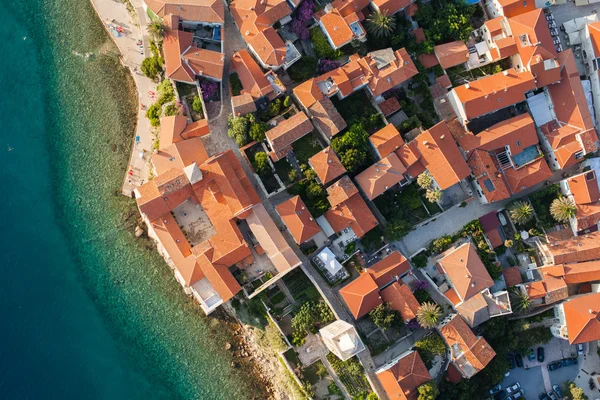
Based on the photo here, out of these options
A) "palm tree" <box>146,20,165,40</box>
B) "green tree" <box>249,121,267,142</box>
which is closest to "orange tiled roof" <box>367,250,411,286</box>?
"green tree" <box>249,121,267,142</box>

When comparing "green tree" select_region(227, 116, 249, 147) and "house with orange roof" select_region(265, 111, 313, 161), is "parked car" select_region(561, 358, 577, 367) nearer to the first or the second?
"house with orange roof" select_region(265, 111, 313, 161)

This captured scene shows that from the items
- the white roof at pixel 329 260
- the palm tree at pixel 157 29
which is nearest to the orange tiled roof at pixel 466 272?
the white roof at pixel 329 260

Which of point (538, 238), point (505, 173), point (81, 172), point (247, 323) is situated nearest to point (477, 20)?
point (505, 173)

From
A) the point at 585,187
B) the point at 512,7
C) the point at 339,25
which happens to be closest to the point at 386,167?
the point at 339,25

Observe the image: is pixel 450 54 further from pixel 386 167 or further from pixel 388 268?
pixel 388 268

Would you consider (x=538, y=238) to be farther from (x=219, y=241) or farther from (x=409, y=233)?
(x=219, y=241)
